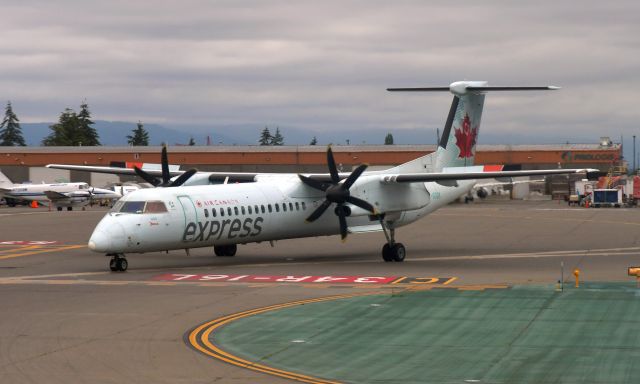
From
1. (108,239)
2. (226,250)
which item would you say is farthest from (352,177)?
(108,239)

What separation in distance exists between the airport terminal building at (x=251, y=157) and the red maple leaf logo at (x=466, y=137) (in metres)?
70.4

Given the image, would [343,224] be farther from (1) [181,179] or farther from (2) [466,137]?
(2) [466,137]

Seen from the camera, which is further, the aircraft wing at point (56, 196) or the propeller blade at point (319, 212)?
the aircraft wing at point (56, 196)

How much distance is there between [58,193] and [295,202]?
53.0m

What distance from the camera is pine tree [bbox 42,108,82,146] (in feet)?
546

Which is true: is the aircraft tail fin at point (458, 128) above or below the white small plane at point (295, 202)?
above

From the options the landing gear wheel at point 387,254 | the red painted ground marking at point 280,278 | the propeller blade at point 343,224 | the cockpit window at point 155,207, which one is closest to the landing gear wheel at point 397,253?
the landing gear wheel at point 387,254

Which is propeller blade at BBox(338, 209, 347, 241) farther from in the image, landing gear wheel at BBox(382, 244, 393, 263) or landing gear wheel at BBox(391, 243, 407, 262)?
landing gear wheel at BBox(391, 243, 407, 262)

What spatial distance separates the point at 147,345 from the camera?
1819cm

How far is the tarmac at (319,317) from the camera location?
16.0 metres

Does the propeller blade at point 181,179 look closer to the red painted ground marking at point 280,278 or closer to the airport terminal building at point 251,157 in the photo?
the red painted ground marking at point 280,278

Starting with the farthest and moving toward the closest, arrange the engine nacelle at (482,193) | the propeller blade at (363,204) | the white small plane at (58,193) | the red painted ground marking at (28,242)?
the engine nacelle at (482,193)
the white small plane at (58,193)
the red painted ground marking at (28,242)
the propeller blade at (363,204)

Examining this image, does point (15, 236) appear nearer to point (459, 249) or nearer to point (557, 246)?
point (459, 249)

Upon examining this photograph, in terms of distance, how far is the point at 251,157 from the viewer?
11562cm
